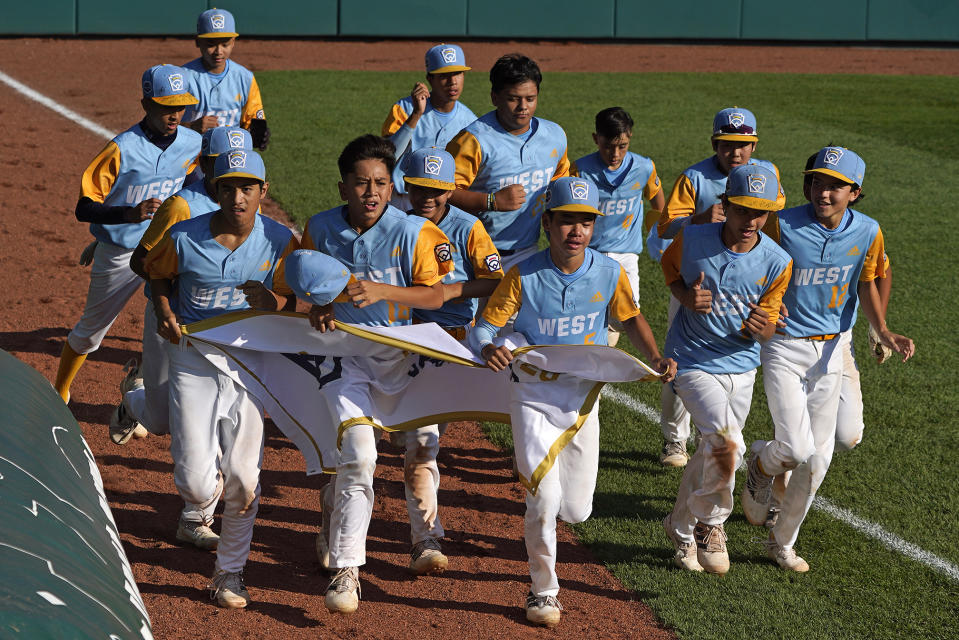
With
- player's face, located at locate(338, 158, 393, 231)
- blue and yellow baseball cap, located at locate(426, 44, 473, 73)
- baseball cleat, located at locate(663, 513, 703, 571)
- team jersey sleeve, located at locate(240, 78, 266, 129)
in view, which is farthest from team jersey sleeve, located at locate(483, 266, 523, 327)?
team jersey sleeve, located at locate(240, 78, 266, 129)

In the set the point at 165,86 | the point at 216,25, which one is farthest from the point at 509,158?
the point at 216,25

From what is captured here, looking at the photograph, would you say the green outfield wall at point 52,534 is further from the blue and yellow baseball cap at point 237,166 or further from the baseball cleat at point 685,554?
the baseball cleat at point 685,554

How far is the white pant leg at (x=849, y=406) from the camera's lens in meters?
5.93

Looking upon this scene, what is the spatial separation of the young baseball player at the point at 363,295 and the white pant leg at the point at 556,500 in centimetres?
72

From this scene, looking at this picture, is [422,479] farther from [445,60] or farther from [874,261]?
[445,60]

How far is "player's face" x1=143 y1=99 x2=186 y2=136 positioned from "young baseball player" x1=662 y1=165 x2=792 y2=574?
283cm

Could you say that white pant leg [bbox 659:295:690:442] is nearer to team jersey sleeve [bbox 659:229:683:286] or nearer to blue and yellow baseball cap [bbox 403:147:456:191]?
team jersey sleeve [bbox 659:229:683:286]

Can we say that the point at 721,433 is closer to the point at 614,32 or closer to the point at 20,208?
the point at 20,208

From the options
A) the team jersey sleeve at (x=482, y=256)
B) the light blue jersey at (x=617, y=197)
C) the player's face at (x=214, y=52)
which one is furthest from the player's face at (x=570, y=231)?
the player's face at (x=214, y=52)

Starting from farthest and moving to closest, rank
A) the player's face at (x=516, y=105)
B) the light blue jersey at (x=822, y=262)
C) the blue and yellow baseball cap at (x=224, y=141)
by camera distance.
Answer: the player's face at (x=516, y=105) < the light blue jersey at (x=822, y=262) < the blue and yellow baseball cap at (x=224, y=141)

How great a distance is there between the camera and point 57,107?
15.9m

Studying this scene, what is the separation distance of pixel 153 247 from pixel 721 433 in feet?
8.98

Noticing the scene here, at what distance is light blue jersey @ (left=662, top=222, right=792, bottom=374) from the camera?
17.8 ft

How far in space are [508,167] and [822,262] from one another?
1809 mm
